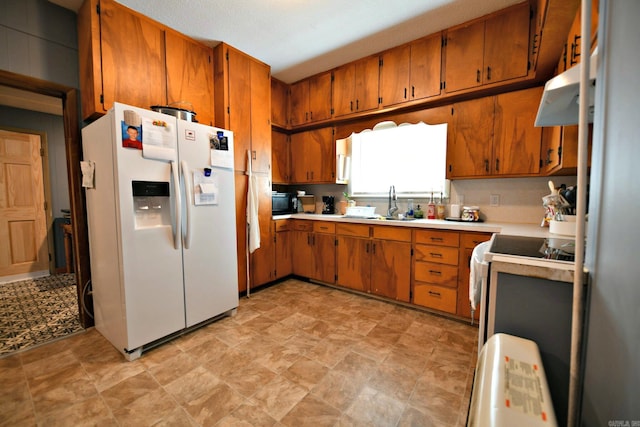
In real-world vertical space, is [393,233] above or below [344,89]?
below

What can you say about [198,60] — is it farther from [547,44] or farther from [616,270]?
[616,270]

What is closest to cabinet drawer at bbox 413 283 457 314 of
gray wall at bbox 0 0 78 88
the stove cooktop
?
the stove cooktop

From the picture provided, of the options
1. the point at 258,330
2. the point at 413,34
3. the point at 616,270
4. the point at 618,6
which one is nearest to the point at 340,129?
the point at 413,34

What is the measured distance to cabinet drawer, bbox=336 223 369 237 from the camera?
291 cm

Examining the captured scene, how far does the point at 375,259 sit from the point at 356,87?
206cm

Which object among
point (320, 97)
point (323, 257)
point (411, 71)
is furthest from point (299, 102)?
point (323, 257)

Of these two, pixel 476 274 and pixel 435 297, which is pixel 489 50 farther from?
→ pixel 435 297

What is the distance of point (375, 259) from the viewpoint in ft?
9.37

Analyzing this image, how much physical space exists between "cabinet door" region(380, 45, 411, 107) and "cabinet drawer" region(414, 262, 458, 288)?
1.76 meters

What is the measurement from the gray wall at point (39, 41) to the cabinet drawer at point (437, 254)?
11.5 feet

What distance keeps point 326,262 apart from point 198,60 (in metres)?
2.68

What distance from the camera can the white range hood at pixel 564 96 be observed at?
0.84 m

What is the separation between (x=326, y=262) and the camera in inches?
128

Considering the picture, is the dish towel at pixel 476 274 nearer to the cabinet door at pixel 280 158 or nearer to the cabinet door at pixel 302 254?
the cabinet door at pixel 302 254
